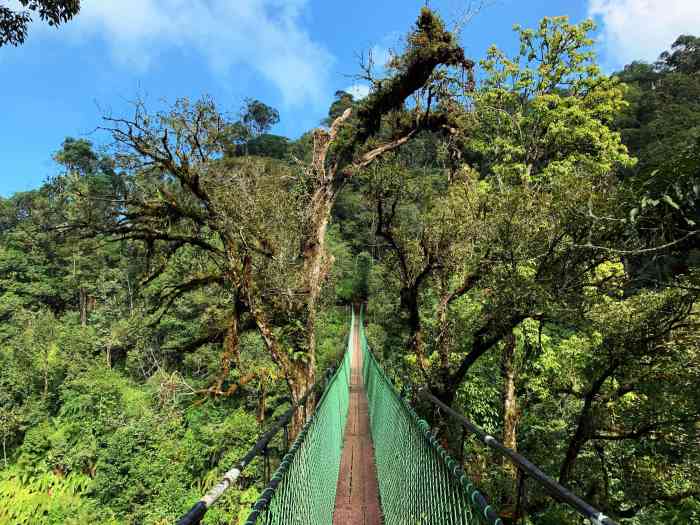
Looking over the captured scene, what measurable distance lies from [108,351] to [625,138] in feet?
120

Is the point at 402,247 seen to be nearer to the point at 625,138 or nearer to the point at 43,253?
the point at 625,138

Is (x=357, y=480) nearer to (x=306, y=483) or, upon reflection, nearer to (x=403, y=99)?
(x=306, y=483)

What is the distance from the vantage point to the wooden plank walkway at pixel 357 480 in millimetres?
3264

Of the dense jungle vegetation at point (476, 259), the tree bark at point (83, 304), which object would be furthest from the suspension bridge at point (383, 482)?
the tree bark at point (83, 304)

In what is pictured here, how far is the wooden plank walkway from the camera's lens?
3.26 metres

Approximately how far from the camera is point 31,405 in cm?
2344

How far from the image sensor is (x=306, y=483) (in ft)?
7.40

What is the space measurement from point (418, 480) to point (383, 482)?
1.50 m

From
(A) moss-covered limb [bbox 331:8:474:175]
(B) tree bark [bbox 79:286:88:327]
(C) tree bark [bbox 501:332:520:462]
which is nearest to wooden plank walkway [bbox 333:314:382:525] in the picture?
(C) tree bark [bbox 501:332:520:462]

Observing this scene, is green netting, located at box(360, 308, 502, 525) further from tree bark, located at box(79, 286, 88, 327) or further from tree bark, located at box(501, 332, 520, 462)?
tree bark, located at box(79, 286, 88, 327)

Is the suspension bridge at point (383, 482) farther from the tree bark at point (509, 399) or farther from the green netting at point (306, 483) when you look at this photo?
the tree bark at point (509, 399)

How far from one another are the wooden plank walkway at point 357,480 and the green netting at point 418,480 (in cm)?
13

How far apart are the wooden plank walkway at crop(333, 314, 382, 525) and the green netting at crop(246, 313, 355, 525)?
18 centimetres

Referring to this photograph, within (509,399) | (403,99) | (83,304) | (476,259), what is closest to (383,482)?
(476,259)
